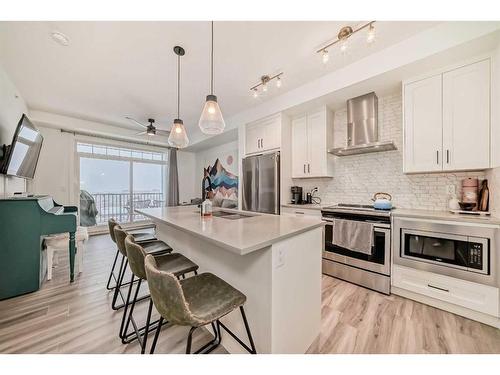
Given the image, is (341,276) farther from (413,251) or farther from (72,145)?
(72,145)

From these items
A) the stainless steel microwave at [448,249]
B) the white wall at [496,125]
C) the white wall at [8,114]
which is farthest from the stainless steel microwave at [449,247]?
the white wall at [8,114]

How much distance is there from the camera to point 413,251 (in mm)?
2041

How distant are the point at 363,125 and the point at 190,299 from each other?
2949 mm

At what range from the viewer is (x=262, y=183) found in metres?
3.48

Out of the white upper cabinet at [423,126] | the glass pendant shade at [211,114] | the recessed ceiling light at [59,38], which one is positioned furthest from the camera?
the white upper cabinet at [423,126]

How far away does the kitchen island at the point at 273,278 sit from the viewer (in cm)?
109

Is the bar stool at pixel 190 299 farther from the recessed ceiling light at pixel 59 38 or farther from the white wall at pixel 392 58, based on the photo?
the white wall at pixel 392 58

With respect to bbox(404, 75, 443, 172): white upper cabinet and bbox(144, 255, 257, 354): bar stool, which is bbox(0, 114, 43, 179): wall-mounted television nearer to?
bbox(144, 255, 257, 354): bar stool

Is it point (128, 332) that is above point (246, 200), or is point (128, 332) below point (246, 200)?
below

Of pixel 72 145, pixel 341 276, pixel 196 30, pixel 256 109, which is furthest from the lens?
pixel 72 145

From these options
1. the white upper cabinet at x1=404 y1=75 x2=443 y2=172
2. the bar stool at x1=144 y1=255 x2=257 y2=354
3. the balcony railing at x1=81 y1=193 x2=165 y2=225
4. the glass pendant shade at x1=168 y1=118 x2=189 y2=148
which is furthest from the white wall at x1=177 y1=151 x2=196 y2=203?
the white upper cabinet at x1=404 y1=75 x2=443 y2=172

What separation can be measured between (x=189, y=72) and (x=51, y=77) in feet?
6.71

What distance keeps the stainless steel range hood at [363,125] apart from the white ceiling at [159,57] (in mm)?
612
